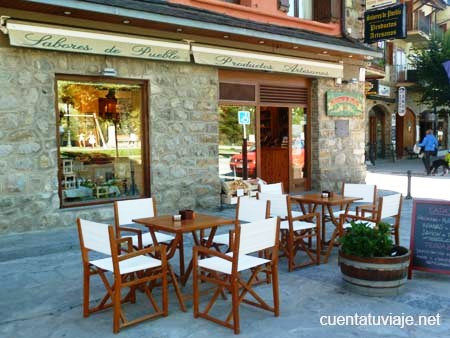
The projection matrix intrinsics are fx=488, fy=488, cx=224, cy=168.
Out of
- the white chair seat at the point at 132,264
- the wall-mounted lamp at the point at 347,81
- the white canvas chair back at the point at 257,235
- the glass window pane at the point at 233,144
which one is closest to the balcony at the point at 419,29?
the wall-mounted lamp at the point at 347,81

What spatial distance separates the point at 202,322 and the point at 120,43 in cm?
518

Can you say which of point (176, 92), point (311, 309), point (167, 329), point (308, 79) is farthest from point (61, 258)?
point (308, 79)

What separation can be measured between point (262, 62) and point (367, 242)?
235 inches

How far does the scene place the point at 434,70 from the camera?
2458 centimetres

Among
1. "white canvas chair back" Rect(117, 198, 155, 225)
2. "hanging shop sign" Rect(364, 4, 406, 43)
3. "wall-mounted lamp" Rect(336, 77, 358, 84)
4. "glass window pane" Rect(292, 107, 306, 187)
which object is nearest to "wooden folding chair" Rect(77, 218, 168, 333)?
"white canvas chair back" Rect(117, 198, 155, 225)

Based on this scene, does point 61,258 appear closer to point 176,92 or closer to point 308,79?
point 176,92

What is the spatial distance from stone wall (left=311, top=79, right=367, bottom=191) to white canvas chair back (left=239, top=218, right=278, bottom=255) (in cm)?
752

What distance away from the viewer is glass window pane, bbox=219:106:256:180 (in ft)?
32.3

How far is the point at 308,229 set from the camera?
5902mm

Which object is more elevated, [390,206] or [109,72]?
[109,72]

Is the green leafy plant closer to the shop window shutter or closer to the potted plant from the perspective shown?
the potted plant

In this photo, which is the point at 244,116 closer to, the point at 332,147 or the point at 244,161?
the point at 244,161

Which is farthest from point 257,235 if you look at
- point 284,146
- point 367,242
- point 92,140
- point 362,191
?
point 284,146

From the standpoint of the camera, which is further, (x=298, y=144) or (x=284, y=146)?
(x=298, y=144)
